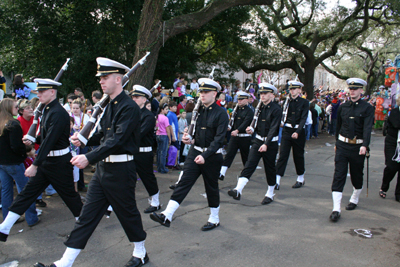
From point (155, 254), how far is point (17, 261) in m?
1.58

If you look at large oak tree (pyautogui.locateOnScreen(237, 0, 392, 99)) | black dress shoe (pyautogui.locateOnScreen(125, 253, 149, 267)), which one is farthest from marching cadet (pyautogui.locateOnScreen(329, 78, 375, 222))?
large oak tree (pyautogui.locateOnScreen(237, 0, 392, 99))

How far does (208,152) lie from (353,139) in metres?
2.66

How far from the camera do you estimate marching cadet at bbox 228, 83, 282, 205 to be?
606cm

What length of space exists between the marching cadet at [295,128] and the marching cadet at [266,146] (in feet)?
2.93

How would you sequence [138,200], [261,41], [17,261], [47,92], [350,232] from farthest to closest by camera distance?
[261,41] → [138,200] → [350,232] → [47,92] → [17,261]

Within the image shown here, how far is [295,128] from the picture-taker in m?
7.21

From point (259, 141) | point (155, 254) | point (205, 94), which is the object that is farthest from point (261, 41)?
point (155, 254)

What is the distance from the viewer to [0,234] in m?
3.99

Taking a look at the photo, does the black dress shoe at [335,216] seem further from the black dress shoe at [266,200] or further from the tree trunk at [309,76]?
the tree trunk at [309,76]

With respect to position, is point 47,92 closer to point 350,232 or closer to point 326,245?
point 326,245

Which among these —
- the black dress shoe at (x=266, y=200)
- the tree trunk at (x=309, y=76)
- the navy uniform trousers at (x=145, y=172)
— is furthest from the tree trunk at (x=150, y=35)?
the tree trunk at (x=309, y=76)

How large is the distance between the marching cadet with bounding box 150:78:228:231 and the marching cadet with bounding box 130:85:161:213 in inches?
37.5

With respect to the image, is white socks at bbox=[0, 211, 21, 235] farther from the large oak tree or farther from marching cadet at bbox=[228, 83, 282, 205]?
the large oak tree

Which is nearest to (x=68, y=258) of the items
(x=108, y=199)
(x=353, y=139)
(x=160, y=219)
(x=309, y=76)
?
(x=108, y=199)
